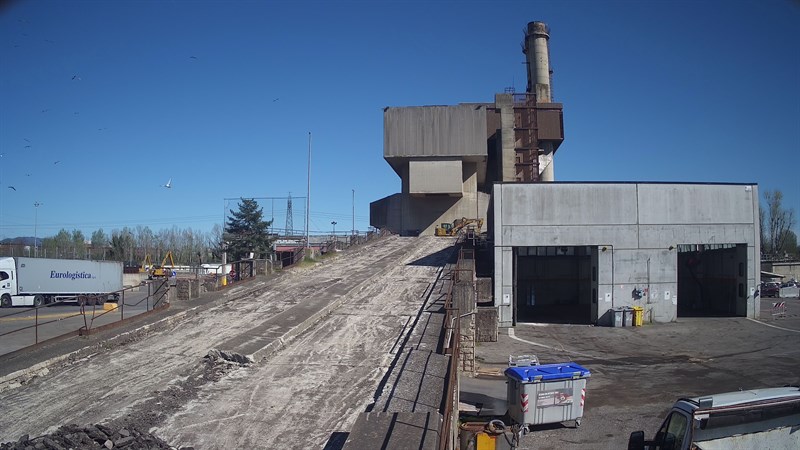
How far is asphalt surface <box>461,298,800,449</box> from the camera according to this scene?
14023mm

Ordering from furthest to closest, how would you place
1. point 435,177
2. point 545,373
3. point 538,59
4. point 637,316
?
1. point 538,59
2. point 435,177
3. point 637,316
4. point 545,373

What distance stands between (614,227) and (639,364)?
1107 centimetres

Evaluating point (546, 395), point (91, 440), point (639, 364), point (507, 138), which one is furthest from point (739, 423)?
point (507, 138)

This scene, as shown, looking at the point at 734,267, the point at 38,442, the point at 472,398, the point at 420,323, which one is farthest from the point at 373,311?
the point at 734,267

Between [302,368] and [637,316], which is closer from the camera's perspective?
[302,368]

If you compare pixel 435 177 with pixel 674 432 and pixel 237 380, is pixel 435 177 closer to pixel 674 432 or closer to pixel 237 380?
pixel 237 380

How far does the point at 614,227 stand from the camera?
100.0 feet

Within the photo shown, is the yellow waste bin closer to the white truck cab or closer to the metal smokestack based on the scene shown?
the white truck cab

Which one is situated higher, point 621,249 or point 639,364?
point 621,249

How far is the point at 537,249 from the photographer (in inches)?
1453

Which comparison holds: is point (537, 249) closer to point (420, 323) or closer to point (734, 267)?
point (734, 267)

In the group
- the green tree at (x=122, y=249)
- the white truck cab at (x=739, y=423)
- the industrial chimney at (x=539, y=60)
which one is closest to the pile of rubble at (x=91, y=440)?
the white truck cab at (x=739, y=423)

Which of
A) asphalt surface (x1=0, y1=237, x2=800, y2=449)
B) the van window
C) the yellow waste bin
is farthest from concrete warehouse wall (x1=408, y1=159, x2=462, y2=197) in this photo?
the van window

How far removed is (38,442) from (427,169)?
154 feet
